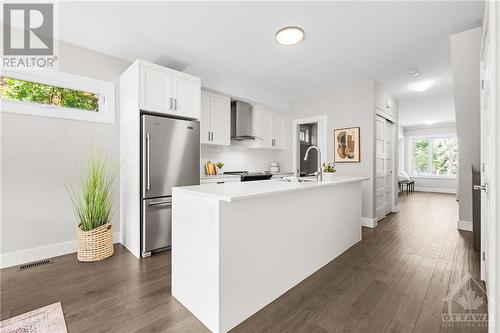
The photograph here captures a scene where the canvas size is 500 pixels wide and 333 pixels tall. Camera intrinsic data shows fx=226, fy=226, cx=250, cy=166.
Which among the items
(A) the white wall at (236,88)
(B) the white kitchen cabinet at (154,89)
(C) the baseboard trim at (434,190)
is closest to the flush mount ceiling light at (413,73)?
(A) the white wall at (236,88)

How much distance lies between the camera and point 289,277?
204cm

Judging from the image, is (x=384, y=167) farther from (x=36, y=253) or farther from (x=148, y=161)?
(x=36, y=253)

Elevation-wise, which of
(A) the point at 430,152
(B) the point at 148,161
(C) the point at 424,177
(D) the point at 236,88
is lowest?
(C) the point at 424,177

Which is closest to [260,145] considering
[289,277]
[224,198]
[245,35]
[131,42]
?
[245,35]

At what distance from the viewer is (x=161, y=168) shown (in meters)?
2.92

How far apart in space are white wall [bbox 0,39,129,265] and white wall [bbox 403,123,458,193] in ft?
35.6

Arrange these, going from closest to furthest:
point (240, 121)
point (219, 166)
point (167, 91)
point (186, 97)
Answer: point (167, 91), point (186, 97), point (219, 166), point (240, 121)

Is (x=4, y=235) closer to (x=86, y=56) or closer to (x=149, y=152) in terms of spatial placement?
(x=149, y=152)

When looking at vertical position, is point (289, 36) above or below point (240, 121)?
above

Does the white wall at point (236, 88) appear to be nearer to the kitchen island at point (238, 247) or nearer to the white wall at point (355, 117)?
the white wall at point (355, 117)

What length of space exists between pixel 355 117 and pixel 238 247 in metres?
3.75

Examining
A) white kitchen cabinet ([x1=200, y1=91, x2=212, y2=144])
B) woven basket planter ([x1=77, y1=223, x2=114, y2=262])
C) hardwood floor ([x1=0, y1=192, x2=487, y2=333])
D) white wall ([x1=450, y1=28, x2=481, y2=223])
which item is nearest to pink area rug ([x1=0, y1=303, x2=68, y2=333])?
hardwood floor ([x1=0, y1=192, x2=487, y2=333])

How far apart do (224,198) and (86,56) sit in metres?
2.98

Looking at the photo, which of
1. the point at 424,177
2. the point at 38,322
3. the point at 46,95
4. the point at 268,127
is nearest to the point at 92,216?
the point at 38,322
